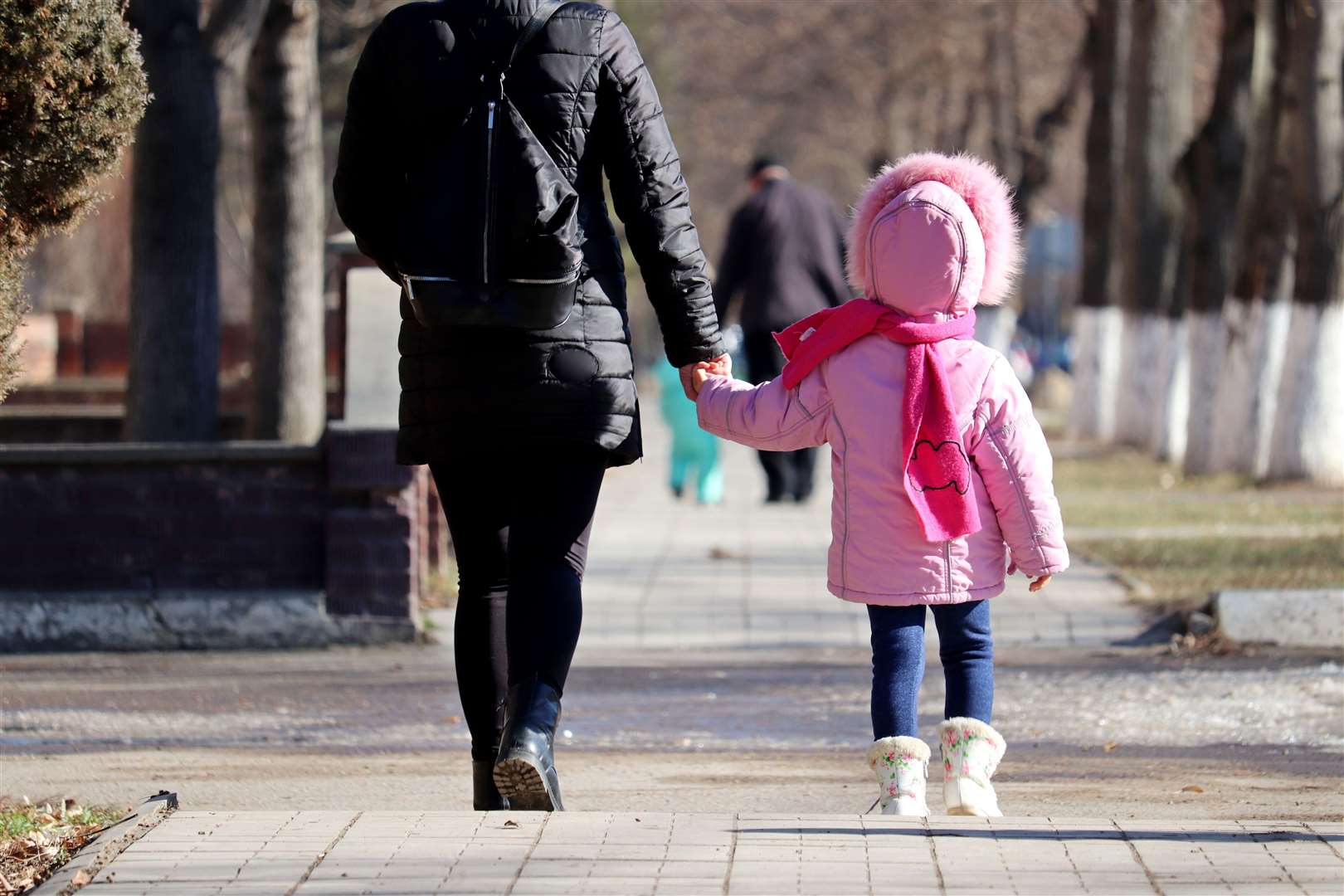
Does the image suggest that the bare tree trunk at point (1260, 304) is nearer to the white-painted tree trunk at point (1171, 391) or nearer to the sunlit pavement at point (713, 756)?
the white-painted tree trunk at point (1171, 391)

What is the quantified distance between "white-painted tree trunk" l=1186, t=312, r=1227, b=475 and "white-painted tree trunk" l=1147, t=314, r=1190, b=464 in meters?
1.75

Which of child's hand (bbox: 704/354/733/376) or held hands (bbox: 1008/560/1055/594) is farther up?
child's hand (bbox: 704/354/733/376)

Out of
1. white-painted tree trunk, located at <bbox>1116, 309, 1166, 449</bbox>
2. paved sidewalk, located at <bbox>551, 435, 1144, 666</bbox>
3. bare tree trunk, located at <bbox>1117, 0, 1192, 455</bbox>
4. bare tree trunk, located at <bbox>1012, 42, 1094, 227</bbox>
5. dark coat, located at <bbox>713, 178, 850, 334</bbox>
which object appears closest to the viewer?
paved sidewalk, located at <bbox>551, 435, 1144, 666</bbox>

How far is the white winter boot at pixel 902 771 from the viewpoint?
196 inches

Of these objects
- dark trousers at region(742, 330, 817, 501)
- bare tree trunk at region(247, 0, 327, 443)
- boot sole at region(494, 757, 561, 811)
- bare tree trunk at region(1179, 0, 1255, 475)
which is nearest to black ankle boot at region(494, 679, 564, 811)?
boot sole at region(494, 757, 561, 811)

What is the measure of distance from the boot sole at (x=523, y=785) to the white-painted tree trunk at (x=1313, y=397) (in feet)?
41.1

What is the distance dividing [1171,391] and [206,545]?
14824 millimetres

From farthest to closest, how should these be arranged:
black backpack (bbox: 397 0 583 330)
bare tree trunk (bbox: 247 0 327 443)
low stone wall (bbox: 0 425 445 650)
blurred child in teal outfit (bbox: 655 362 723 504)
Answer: blurred child in teal outfit (bbox: 655 362 723 504) < bare tree trunk (bbox: 247 0 327 443) < low stone wall (bbox: 0 425 445 650) < black backpack (bbox: 397 0 583 330)

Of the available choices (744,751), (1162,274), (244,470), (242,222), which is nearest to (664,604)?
(244,470)

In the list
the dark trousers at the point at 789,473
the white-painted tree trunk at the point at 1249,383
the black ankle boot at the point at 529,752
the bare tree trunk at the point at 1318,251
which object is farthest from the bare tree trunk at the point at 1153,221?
the black ankle boot at the point at 529,752

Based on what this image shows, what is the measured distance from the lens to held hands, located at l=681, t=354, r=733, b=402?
5.20 meters

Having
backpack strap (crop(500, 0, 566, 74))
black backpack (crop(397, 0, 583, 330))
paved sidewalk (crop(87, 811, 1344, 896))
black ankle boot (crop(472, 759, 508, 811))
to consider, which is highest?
backpack strap (crop(500, 0, 566, 74))

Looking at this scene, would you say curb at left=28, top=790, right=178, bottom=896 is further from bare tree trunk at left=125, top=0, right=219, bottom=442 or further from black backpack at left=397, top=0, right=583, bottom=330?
bare tree trunk at left=125, top=0, right=219, bottom=442

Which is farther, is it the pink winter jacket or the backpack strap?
the pink winter jacket
